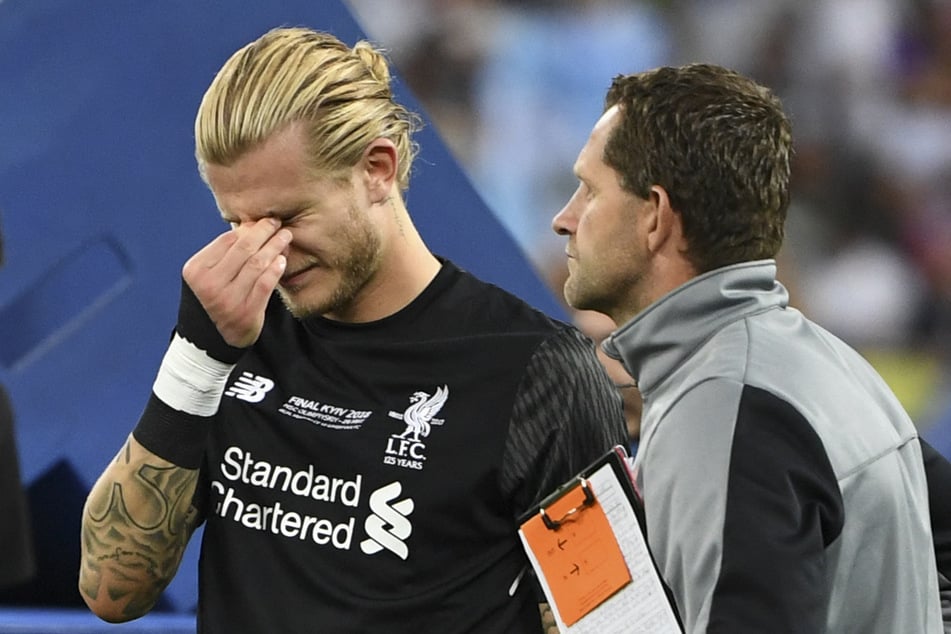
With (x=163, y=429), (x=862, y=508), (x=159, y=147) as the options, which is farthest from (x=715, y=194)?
(x=159, y=147)

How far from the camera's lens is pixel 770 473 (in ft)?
4.45

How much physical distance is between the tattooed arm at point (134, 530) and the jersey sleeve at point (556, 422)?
0.41 m

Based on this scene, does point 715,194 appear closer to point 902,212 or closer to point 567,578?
point 567,578

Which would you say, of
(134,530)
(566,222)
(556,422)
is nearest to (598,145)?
(566,222)

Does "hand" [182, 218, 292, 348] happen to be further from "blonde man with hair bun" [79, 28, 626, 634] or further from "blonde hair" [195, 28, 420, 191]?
"blonde hair" [195, 28, 420, 191]

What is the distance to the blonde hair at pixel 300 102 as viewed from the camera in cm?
188

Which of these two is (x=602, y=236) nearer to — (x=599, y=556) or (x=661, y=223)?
(x=661, y=223)

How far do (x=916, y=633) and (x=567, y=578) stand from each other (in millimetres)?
393

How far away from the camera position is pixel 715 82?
5.18ft

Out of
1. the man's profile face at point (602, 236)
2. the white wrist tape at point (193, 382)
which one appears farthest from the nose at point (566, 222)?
the white wrist tape at point (193, 382)

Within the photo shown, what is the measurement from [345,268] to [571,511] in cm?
44

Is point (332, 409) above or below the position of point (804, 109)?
above

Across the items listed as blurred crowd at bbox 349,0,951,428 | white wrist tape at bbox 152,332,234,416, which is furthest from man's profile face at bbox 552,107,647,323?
blurred crowd at bbox 349,0,951,428

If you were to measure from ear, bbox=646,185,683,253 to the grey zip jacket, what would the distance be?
6cm
